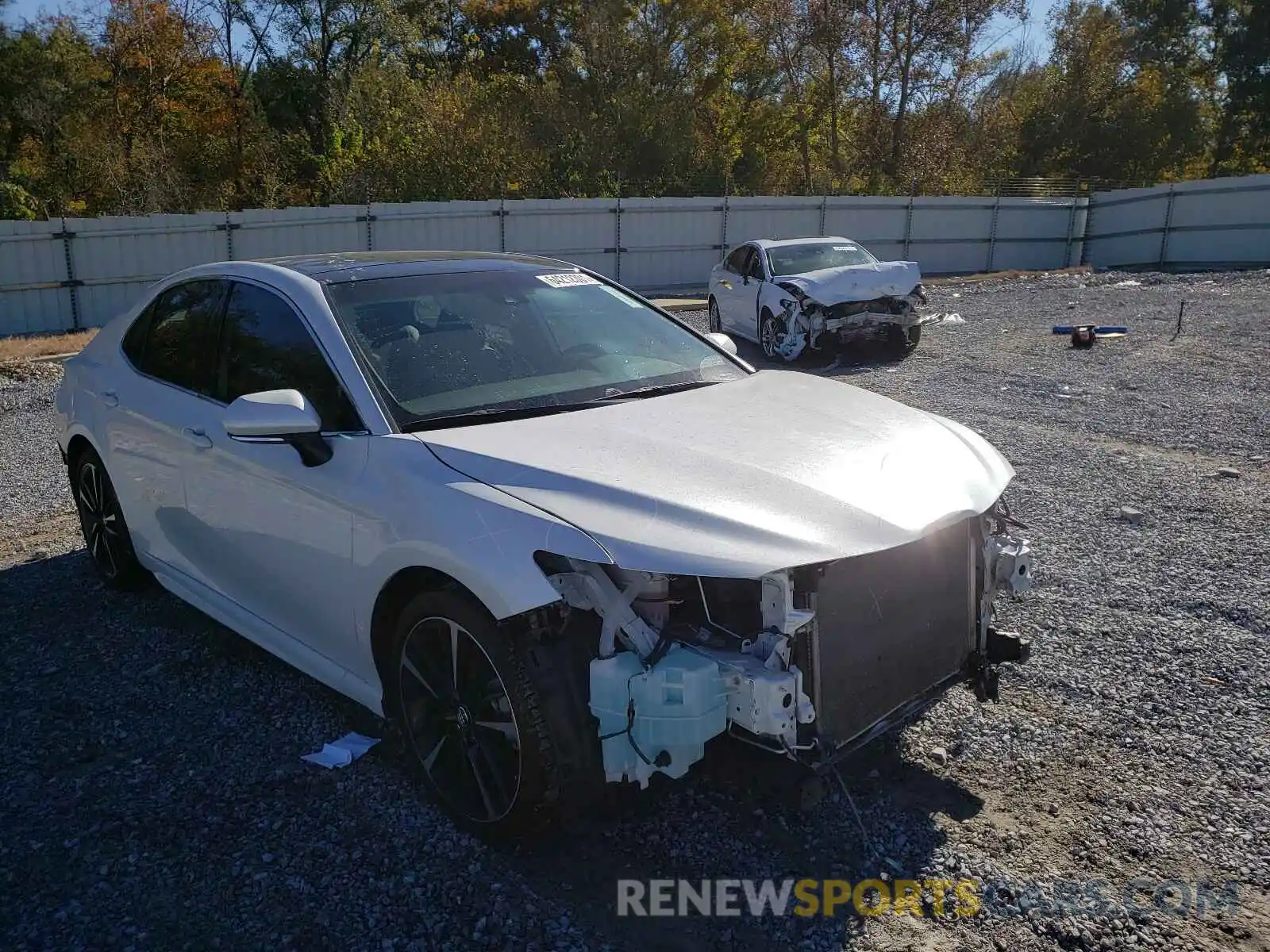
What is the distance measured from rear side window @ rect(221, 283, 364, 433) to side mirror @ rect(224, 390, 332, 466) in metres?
0.11

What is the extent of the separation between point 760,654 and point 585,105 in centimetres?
3125

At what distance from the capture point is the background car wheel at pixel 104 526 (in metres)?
5.03

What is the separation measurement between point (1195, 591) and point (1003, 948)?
304cm

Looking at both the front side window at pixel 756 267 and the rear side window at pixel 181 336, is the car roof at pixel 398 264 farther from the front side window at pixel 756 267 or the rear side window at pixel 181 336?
the front side window at pixel 756 267

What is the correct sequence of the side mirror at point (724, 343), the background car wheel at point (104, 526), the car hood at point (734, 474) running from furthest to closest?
1. the background car wheel at point (104, 526)
2. the side mirror at point (724, 343)
3. the car hood at point (734, 474)

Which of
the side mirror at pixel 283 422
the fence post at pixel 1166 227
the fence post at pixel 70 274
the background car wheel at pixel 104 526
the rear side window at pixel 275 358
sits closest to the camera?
the side mirror at pixel 283 422

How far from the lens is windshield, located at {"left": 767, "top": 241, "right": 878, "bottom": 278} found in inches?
523

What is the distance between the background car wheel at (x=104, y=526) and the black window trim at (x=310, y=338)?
4.21ft

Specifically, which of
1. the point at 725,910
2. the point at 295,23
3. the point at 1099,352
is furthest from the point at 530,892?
the point at 295,23

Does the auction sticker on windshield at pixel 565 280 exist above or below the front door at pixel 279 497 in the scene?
above

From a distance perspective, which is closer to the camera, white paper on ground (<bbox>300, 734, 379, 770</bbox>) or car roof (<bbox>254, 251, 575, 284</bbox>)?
white paper on ground (<bbox>300, 734, 379, 770</bbox>)

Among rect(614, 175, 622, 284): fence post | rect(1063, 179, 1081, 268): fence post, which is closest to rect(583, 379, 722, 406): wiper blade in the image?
rect(614, 175, 622, 284): fence post

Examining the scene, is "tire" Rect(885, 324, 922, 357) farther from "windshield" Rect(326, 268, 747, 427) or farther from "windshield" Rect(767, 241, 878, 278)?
"windshield" Rect(326, 268, 747, 427)

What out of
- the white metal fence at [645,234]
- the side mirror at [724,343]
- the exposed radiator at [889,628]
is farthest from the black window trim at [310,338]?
the white metal fence at [645,234]
